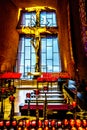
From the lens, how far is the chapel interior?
3.70 meters

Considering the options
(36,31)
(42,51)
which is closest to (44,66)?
(42,51)

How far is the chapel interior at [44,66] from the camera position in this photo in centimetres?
370

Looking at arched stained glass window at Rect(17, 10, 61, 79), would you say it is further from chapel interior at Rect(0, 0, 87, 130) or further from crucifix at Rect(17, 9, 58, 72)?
crucifix at Rect(17, 9, 58, 72)

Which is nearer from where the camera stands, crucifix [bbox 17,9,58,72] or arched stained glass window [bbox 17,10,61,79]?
crucifix [bbox 17,9,58,72]

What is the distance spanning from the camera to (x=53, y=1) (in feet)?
32.0

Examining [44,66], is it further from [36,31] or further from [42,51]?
[36,31]

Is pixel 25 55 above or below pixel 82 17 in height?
below

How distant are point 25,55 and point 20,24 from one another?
1820 millimetres

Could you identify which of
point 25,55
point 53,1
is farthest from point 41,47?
point 53,1

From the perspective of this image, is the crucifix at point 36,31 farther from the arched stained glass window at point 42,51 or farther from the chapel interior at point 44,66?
the arched stained glass window at point 42,51

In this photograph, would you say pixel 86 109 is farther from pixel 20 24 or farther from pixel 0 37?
pixel 20 24

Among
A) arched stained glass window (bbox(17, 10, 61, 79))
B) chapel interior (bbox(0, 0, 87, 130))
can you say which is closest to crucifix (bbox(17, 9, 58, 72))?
chapel interior (bbox(0, 0, 87, 130))

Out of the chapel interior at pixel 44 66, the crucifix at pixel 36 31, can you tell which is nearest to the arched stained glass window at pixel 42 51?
the chapel interior at pixel 44 66

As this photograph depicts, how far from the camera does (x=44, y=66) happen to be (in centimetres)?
1409
